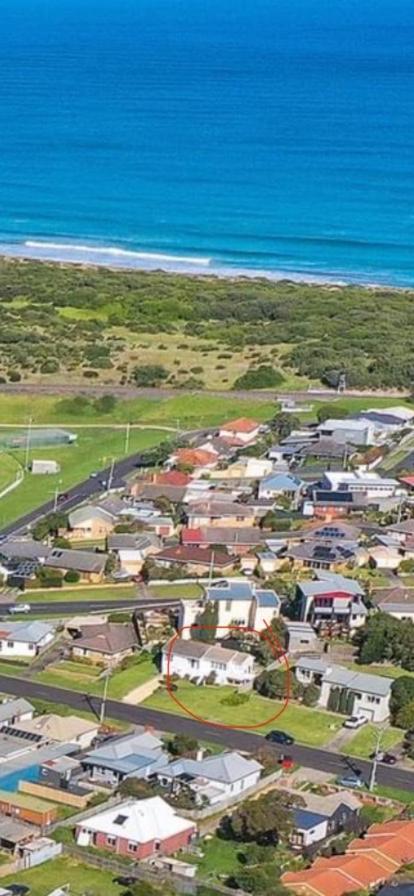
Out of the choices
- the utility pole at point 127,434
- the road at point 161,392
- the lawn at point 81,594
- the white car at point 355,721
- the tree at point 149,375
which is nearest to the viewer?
the white car at point 355,721

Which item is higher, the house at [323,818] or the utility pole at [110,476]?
the utility pole at [110,476]

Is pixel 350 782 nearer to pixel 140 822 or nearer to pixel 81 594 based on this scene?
pixel 140 822

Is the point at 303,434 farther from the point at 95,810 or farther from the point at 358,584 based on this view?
the point at 95,810

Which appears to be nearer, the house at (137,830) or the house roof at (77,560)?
the house at (137,830)

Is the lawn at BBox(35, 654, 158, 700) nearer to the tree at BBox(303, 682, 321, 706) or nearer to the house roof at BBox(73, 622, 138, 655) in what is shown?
the house roof at BBox(73, 622, 138, 655)

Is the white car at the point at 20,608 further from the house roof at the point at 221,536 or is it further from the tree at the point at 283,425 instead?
the tree at the point at 283,425

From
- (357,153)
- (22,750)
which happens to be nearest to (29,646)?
(22,750)

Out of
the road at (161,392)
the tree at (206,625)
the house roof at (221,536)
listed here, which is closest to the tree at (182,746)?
the tree at (206,625)
